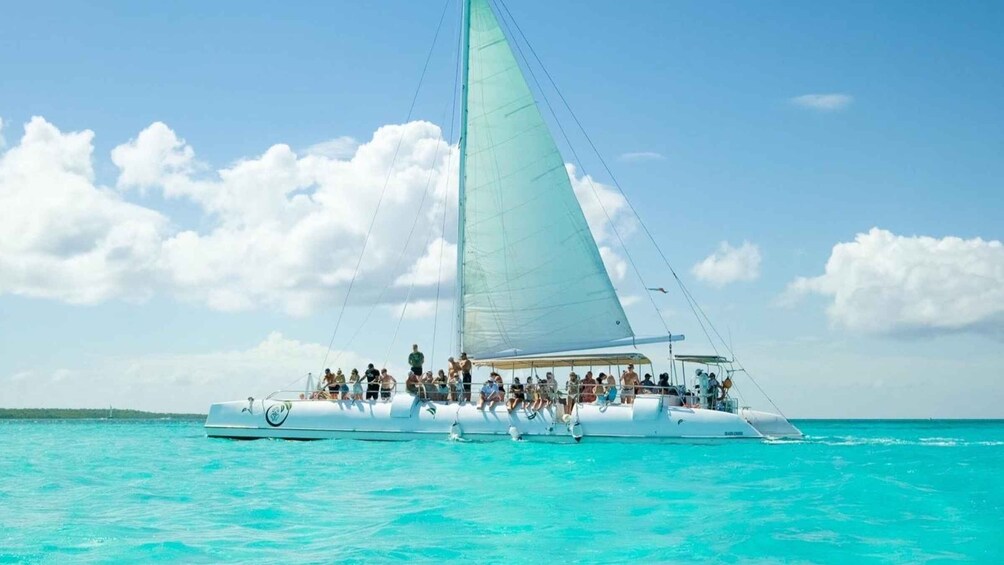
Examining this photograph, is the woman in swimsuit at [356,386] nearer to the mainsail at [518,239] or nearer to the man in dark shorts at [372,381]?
the man in dark shorts at [372,381]

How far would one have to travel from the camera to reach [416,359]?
30.5 meters

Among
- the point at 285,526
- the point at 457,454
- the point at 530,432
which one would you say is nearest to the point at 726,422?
the point at 530,432

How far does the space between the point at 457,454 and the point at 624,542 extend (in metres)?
12.8

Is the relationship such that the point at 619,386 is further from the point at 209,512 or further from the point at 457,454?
the point at 209,512

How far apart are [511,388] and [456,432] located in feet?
7.38

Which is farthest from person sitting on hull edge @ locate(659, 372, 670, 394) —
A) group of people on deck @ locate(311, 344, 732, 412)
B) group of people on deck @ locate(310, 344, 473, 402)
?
group of people on deck @ locate(310, 344, 473, 402)

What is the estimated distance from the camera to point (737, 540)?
37.2 ft

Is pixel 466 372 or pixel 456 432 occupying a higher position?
A: pixel 466 372

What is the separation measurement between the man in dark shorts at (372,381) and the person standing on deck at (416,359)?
4.00 feet

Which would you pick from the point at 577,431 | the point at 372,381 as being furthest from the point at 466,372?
the point at 577,431

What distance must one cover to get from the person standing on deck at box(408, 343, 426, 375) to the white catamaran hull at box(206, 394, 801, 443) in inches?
59.6

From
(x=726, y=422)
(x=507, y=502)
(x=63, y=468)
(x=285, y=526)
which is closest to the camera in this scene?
(x=285, y=526)

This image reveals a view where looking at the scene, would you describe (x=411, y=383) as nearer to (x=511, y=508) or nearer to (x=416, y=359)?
(x=416, y=359)

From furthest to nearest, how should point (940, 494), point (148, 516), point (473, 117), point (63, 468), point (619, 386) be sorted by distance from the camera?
1. point (473, 117)
2. point (619, 386)
3. point (63, 468)
4. point (940, 494)
5. point (148, 516)
